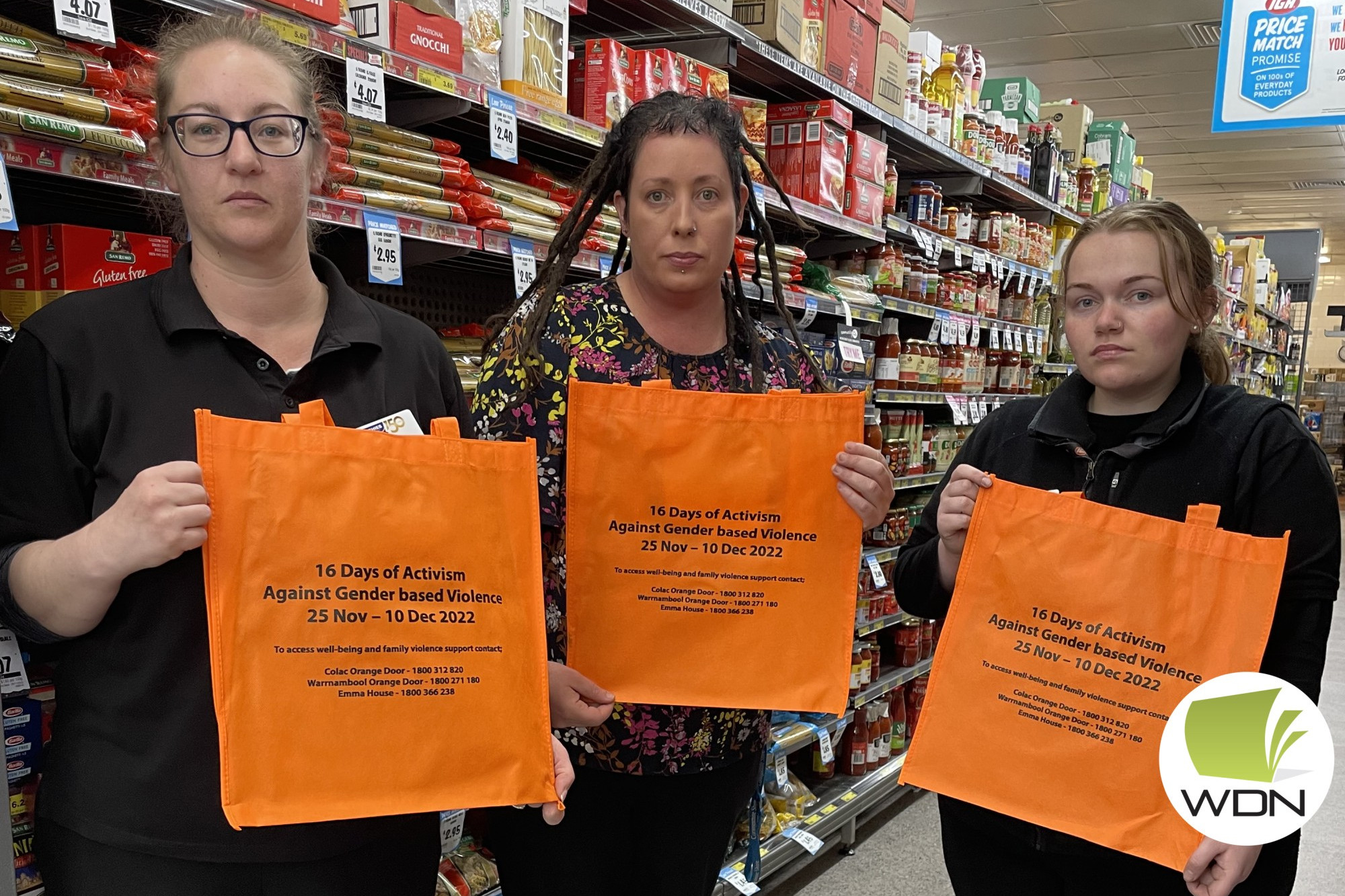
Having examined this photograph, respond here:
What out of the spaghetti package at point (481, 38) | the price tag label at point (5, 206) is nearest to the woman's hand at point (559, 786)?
the price tag label at point (5, 206)

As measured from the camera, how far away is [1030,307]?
470 centimetres

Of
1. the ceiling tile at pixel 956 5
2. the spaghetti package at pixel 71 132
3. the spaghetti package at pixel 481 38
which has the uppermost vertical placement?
the ceiling tile at pixel 956 5

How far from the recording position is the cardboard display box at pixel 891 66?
3463 mm

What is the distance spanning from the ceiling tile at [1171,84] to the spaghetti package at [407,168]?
8625mm

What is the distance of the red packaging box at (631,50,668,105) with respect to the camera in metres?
2.41

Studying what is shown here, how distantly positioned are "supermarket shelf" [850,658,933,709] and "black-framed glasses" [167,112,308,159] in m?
2.91

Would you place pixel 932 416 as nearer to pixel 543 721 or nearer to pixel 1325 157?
pixel 543 721

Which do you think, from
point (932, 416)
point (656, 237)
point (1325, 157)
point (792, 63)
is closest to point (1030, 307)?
point (932, 416)

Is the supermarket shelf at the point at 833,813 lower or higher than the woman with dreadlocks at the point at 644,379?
lower

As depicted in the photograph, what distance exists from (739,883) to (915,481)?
168 cm

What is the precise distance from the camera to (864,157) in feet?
10.9

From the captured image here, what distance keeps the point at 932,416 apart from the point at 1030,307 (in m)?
0.85

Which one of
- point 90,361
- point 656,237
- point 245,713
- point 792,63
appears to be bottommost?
point 245,713

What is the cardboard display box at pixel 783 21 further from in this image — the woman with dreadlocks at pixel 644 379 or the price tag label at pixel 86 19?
the price tag label at pixel 86 19
